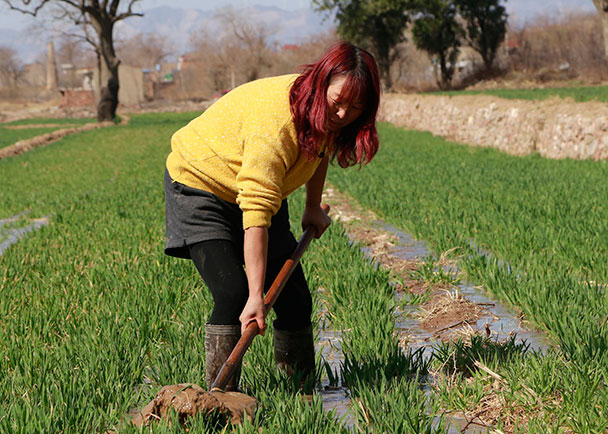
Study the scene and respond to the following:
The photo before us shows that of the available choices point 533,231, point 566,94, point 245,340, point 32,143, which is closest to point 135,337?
point 245,340

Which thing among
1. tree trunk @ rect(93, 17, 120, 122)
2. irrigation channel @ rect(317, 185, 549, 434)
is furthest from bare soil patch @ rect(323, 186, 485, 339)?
tree trunk @ rect(93, 17, 120, 122)

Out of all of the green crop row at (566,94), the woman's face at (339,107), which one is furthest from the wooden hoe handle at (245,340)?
the green crop row at (566,94)

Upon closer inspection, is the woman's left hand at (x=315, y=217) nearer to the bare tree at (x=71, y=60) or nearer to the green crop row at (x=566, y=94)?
the green crop row at (x=566, y=94)

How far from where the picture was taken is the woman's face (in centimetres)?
232

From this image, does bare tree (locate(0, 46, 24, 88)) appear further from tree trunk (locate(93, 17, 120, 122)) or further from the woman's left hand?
the woman's left hand

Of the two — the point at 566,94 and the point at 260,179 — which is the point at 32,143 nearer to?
the point at 566,94

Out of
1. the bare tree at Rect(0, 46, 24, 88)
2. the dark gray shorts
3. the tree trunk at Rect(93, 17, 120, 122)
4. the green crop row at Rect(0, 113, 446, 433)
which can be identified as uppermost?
the bare tree at Rect(0, 46, 24, 88)

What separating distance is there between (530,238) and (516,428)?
11.1ft

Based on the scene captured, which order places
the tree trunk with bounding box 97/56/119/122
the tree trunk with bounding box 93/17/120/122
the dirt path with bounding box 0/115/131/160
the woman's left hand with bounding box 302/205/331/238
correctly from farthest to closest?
the tree trunk with bounding box 97/56/119/122
the tree trunk with bounding box 93/17/120/122
the dirt path with bounding box 0/115/131/160
the woman's left hand with bounding box 302/205/331/238

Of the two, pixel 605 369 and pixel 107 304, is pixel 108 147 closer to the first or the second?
pixel 107 304

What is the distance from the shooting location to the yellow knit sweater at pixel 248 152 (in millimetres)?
Answer: 2328

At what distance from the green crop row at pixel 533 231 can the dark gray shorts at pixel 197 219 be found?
1444 millimetres

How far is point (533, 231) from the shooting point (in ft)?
18.5

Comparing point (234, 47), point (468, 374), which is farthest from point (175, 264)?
point (234, 47)
